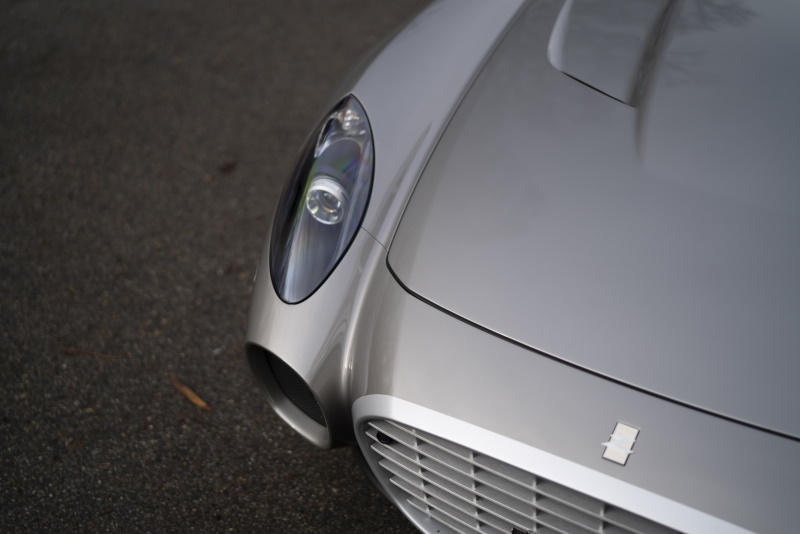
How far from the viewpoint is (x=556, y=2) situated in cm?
172

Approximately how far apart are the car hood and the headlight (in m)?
0.08

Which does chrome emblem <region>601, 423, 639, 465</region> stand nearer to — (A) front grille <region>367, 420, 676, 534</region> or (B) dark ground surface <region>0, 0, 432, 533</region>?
(A) front grille <region>367, 420, 676, 534</region>

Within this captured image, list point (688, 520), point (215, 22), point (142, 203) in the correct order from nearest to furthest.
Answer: point (688, 520) < point (142, 203) < point (215, 22)

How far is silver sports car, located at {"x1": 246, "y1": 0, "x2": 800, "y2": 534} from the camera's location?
1133 mm

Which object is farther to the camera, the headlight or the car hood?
the headlight

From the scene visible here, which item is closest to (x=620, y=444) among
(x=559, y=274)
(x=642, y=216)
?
(x=559, y=274)

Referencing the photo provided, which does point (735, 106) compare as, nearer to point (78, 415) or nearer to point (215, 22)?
point (78, 415)

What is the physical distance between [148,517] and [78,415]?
0.39 metres

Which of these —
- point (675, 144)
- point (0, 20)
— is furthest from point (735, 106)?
point (0, 20)

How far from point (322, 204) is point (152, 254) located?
1035 millimetres

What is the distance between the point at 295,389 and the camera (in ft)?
5.03

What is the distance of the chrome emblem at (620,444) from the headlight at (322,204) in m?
0.62

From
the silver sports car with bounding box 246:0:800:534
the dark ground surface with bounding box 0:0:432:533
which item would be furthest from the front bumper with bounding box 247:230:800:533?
the dark ground surface with bounding box 0:0:432:533

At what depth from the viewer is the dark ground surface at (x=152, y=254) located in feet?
5.81
